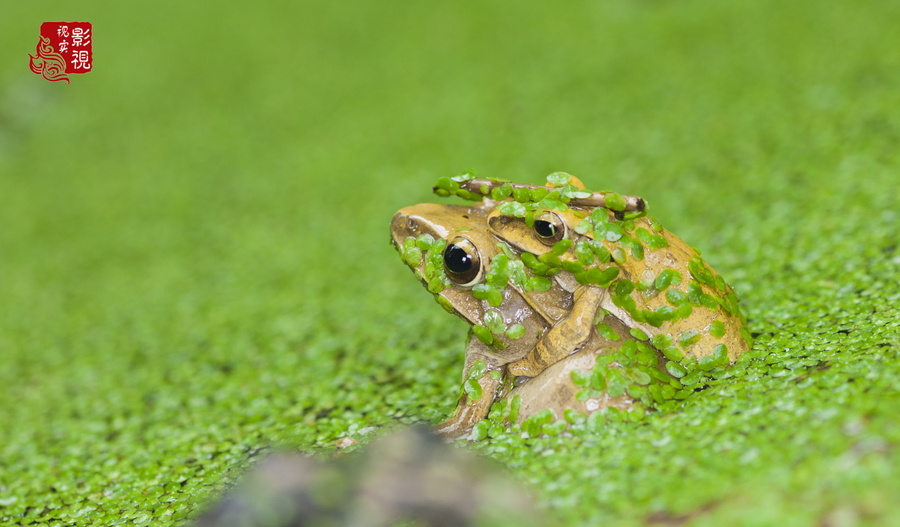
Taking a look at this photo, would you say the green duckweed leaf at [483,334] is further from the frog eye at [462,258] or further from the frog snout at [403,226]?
the frog snout at [403,226]

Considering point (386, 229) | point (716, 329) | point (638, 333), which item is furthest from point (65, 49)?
point (716, 329)

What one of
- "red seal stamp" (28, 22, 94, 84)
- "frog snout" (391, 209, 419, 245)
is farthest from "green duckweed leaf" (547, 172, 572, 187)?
"red seal stamp" (28, 22, 94, 84)

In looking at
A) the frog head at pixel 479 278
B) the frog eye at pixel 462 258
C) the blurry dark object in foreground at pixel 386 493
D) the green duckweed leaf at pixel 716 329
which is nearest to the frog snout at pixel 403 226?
the frog head at pixel 479 278

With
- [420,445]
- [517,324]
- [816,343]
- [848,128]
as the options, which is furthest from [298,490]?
[848,128]

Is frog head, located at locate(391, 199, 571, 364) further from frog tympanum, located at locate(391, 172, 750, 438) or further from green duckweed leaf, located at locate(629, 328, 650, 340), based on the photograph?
green duckweed leaf, located at locate(629, 328, 650, 340)

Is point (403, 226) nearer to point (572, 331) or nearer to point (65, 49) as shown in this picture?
point (572, 331)

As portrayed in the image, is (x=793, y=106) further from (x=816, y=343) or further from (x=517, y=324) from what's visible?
(x=517, y=324)
